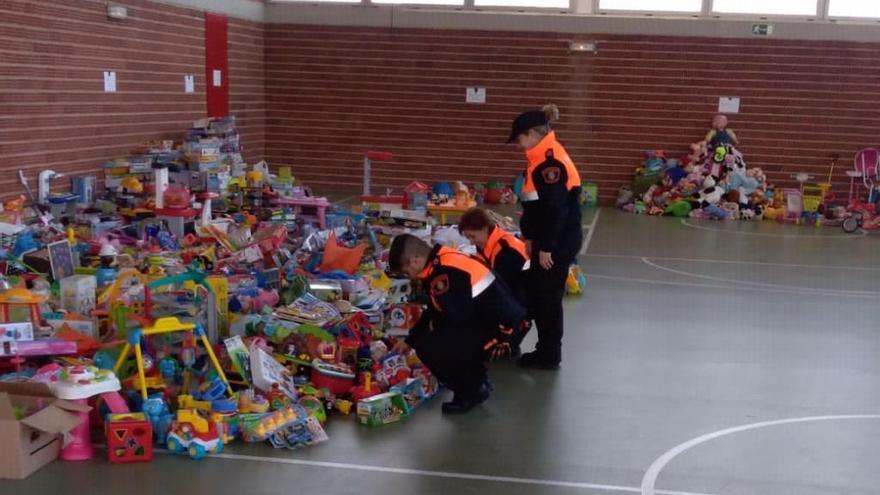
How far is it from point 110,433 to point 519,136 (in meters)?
3.13

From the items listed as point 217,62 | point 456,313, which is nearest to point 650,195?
point 217,62

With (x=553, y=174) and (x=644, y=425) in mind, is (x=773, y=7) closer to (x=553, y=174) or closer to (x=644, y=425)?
(x=553, y=174)

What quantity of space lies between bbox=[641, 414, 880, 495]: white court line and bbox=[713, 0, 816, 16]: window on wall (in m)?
11.0

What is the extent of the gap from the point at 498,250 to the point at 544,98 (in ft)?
31.6

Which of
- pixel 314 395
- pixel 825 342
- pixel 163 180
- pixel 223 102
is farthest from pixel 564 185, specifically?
pixel 223 102

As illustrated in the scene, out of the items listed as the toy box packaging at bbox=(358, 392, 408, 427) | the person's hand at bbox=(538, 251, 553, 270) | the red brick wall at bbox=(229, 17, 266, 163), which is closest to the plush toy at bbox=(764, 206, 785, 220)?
the red brick wall at bbox=(229, 17, 266, 163)

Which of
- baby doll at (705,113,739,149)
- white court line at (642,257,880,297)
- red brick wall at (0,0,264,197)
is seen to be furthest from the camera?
baby doll at (705,113,739,149)

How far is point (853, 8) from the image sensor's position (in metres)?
14.8

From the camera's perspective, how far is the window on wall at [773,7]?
14991mm

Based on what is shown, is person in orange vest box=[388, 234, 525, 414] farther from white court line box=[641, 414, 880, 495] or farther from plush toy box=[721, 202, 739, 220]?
plush toy box=[721, 202, 739, 220]

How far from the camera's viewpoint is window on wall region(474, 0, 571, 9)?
15.4m

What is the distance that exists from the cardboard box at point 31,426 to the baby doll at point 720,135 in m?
12.3

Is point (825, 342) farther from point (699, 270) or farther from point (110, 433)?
Result: point (110, 433)

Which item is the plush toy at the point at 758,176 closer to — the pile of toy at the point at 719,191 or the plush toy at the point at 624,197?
the pile of toy at the point at 719,191
